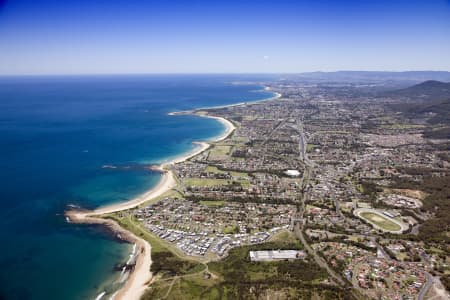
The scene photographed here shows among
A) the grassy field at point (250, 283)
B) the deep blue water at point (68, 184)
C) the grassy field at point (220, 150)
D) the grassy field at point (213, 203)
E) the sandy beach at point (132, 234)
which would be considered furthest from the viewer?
the grassy field at point (220, 150)

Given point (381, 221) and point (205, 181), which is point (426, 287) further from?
point (205, 181)

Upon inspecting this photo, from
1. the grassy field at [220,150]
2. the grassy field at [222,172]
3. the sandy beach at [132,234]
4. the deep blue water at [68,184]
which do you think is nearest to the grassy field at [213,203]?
the sandy beach at [132,234]

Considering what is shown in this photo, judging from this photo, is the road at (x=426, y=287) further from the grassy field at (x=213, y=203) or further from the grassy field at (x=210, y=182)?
the grassy field at (x=210, y=182)

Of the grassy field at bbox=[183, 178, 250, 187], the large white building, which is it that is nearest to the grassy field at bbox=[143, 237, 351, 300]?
the large white building

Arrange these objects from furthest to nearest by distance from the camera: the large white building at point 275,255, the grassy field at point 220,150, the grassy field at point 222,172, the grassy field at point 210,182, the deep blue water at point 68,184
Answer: the grassy field at point 220,150 < the grassy field at point 222,172 < the grassy field at point 210,182 < the large white building at point 275,255 < the deep blue water at point 68,184

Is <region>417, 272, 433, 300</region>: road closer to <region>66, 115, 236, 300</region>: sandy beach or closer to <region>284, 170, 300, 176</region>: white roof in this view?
<region>66, 115, 236, 300</region>: sandy beach

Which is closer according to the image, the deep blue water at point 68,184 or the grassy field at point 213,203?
the deep blue water at point 68,184

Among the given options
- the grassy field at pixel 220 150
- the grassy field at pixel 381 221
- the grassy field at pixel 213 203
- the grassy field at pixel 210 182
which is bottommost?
the grassy field at pixel 381 221

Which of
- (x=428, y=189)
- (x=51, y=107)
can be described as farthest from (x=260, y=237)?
(x=51, y=107)

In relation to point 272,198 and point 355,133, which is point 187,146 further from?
point 355,133
